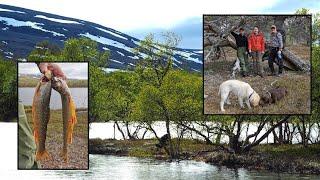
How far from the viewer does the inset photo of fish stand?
10133 millimetres

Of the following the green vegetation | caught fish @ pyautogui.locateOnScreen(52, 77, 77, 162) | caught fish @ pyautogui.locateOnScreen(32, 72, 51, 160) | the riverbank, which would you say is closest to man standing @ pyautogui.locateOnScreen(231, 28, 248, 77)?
caught fish @ pyautogui.locateOnScreen(52, 77, 77, 162)

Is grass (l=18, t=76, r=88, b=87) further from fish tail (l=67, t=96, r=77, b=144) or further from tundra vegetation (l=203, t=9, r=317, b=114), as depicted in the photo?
tundra vegetation (l=203, t=9, r=317, b=114)

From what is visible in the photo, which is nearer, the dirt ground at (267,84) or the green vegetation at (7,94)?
the dirt ground at (267,84)

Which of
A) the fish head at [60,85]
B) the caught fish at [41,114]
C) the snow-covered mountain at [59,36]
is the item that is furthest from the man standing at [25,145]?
the snow-covered mountain at [59,36]

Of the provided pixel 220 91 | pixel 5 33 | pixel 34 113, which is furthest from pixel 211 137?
pixel 5 33

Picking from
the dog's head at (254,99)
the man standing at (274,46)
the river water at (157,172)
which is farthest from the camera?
the river water at (157,172)

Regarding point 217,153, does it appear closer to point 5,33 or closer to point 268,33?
point 268,33

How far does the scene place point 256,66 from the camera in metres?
11.8

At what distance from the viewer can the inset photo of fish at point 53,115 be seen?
33.2 ft

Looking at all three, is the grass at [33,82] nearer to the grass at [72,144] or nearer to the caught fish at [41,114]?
the caught fish at [41,114]

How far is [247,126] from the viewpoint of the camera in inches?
645

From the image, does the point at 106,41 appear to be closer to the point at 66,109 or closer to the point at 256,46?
the point at 256,46

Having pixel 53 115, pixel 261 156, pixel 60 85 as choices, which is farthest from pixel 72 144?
pixel 261 156

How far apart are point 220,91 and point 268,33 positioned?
1195 mm
